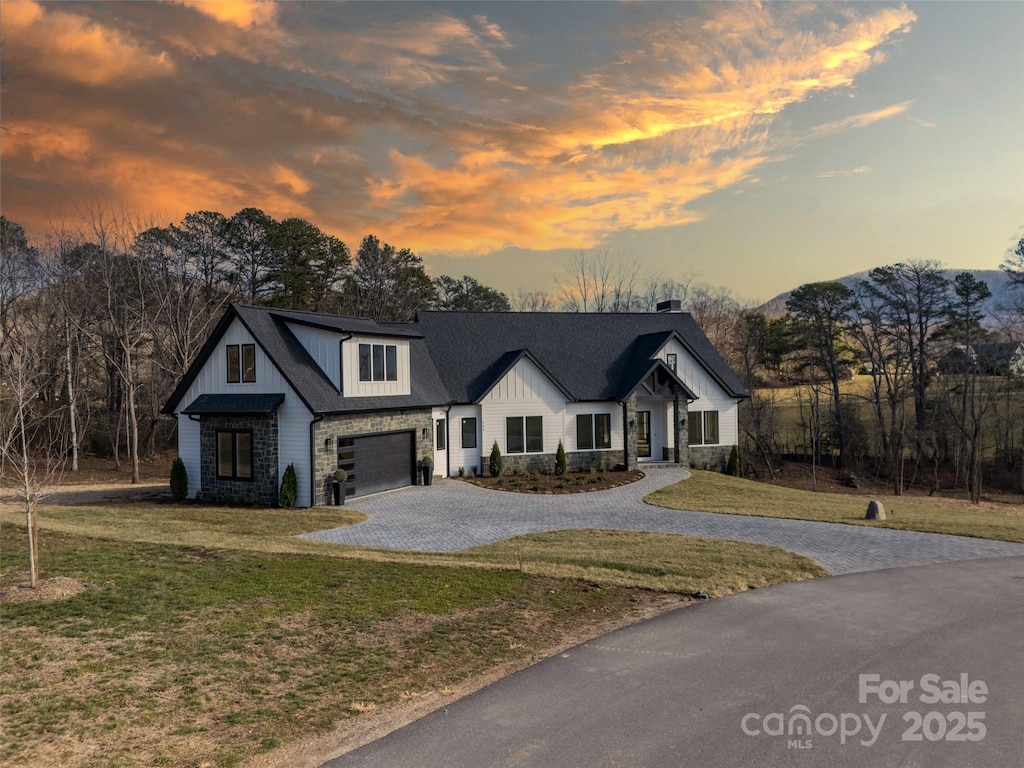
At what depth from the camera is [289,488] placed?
2012cm

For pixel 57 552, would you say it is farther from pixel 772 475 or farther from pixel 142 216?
pixel 772 475

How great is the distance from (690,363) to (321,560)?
22553 millimetres

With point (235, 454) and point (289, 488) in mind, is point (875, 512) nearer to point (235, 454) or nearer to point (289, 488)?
point (289, 488)

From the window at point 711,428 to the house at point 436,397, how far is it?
0.06 m

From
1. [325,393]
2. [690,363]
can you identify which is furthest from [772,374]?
[325,393]

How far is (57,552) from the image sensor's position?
12664 mm

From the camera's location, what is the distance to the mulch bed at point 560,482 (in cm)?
2419

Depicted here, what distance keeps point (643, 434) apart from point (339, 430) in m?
15.3

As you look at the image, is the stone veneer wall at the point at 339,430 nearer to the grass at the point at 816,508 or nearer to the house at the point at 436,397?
the house at the point at 436,397

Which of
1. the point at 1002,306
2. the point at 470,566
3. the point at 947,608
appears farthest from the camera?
the point at 1002,306

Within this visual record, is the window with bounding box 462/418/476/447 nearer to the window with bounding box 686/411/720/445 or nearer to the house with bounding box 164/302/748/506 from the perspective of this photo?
the house with bounding box 164/302/748/506

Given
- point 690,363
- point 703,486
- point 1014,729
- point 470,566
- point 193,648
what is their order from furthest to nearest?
point 690,363, point 703,486, point 470,566, point 193,648, point 1014,729

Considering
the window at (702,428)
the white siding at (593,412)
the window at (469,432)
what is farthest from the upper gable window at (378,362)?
the window at (702,428)

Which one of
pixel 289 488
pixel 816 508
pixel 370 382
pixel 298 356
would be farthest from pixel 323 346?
pixel 816 508
